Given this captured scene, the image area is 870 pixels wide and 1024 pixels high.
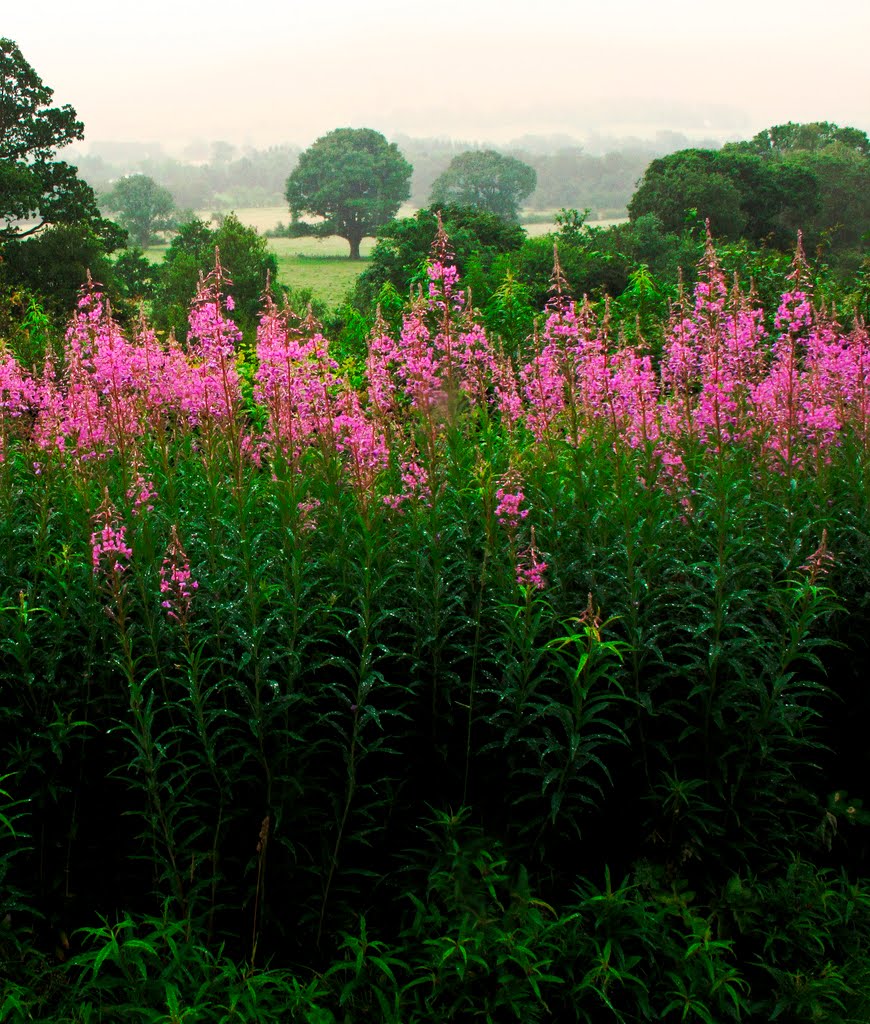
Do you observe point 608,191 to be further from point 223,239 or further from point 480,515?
point 480,515

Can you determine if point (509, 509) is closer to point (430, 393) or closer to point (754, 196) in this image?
point (430, 393)

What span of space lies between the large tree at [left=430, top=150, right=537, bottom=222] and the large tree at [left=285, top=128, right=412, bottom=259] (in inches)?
156

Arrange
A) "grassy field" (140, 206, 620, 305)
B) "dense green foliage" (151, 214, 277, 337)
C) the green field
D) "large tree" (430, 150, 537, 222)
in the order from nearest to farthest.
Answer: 1. "dense green foliage" (151, 214, 277, 337)
2. the green field
3. "grassy field" (140, 206, 620, 305)
4. "large tree" (430, 150, 537, 222)

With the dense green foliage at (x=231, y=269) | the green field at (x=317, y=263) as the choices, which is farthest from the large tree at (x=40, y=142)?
the green field at (x=317, y=263)

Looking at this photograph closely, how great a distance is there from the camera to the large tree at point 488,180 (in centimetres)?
6222

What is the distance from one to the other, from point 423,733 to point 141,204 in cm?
6556

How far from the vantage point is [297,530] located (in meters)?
3.87


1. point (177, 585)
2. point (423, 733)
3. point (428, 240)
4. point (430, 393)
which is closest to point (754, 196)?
point (428, 240)

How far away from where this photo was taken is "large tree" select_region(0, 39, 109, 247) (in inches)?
1119

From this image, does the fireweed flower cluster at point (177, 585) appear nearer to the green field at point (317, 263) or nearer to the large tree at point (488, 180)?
the green field at point (317, 263)

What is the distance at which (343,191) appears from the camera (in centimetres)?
6000

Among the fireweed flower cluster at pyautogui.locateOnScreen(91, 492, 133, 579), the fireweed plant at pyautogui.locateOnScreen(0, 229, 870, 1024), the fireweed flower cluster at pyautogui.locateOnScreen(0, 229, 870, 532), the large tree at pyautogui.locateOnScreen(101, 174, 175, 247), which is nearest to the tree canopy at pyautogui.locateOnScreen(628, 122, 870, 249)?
the fireweed flower cluster at pyautogui.locateOnScreen(0, 229, 870, 532)

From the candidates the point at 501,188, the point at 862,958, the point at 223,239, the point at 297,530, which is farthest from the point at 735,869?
the point at 501,188

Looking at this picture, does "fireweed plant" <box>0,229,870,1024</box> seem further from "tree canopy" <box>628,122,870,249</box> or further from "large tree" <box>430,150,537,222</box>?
"large tree" <box>430,150,537,222</box>
